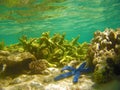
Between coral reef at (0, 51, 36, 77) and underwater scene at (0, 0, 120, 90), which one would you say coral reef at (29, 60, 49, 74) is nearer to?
underwater scene at (0, 0, 120, 90)

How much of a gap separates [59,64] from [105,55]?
2.80 m

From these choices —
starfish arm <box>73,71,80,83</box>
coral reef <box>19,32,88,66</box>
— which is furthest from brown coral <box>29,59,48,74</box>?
starfish arm <box>73,71,80,83</box>

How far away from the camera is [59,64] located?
8883 millimetres

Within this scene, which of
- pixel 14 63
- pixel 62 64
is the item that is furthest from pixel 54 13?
pixel 14 63

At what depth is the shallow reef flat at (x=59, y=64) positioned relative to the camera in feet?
20.5

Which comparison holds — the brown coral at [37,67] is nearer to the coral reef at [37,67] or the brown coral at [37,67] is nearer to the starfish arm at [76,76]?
the coral reef at [37,67]

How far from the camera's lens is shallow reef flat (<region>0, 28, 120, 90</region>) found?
6.24 meters

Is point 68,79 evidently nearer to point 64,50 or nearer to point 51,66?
point 51,66

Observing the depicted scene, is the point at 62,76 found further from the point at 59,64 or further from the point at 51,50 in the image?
the point at 51,50

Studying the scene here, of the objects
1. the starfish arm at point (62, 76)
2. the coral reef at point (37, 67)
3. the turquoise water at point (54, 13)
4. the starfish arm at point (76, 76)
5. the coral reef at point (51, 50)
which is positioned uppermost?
the turquoise water at point (54, 13)

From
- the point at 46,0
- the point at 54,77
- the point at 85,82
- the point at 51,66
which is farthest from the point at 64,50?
the point at 46,0

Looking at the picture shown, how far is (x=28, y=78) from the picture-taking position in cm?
735

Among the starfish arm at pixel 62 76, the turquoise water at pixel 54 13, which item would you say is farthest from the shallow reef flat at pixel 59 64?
the turquoise water at pixel 54 13

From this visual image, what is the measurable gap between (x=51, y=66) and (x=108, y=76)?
312cm
